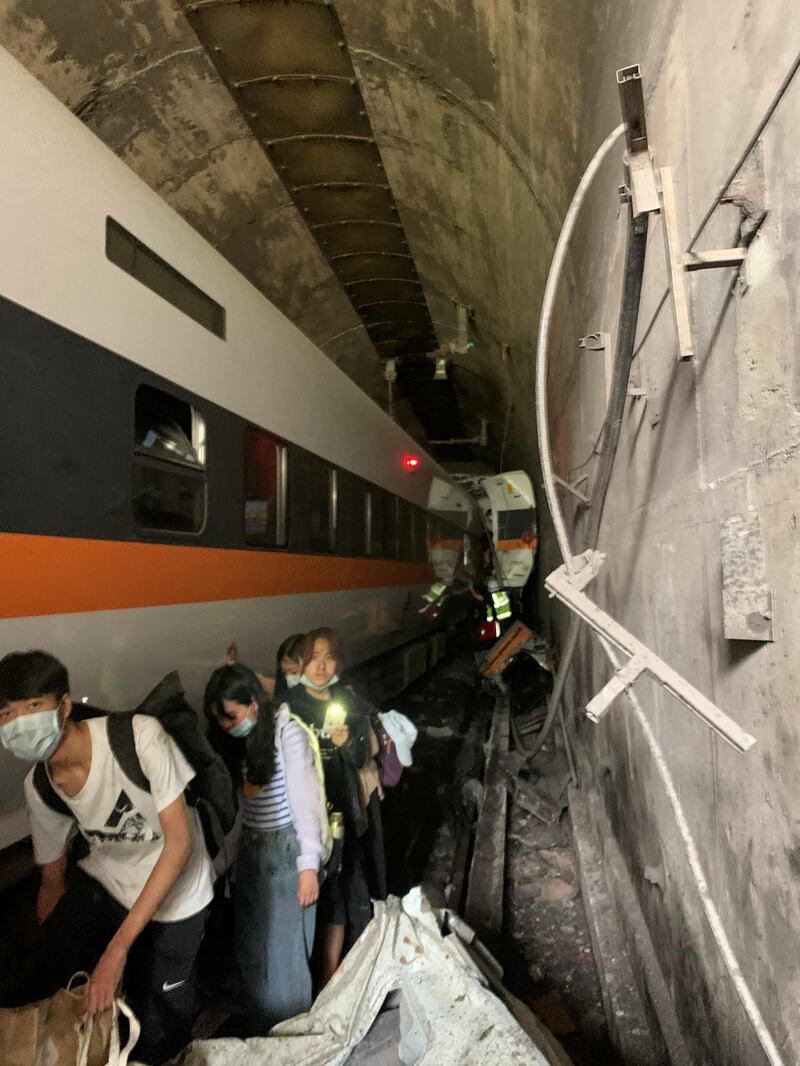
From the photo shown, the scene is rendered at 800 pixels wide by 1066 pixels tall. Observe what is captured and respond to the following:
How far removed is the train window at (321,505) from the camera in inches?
187

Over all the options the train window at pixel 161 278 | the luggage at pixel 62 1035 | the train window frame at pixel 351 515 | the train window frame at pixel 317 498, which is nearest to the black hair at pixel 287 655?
the luggage at pixel 62 1035

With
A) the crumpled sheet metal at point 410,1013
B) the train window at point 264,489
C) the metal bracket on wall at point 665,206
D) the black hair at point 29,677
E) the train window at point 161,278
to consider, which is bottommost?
the crumpled sheet metal at point 410,1013

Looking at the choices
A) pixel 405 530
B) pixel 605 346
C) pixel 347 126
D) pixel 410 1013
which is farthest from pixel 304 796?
pixel 347 126

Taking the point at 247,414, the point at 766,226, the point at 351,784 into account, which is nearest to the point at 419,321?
the point at 247,414

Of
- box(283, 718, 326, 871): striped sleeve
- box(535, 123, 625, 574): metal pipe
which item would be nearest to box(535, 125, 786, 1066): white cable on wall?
box(535, 123, 625, 574): metal pipe

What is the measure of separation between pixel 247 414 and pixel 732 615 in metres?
2.86

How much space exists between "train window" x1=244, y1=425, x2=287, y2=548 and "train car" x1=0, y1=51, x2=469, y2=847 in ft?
0.06

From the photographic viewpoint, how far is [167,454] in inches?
117

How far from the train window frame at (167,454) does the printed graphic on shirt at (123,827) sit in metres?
1.12

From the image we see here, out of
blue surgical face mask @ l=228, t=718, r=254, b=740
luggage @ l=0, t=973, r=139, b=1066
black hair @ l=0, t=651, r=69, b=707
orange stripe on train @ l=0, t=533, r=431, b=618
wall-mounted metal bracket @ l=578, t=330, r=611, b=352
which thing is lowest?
luggage @ l=0, t=973, r=139, b=1066

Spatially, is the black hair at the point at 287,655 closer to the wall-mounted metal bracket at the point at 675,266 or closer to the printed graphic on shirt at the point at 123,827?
the printed graphic on shirt at the point at 123,827

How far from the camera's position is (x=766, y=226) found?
138 cm

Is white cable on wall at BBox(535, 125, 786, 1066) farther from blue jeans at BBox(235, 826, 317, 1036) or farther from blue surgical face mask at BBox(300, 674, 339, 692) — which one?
blue jeans at BBox(235, 826, 317, 1036)

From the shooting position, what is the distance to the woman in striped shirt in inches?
97.2
